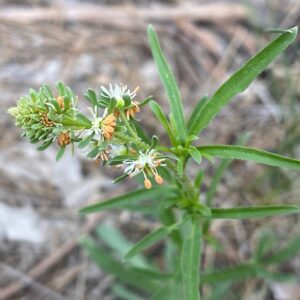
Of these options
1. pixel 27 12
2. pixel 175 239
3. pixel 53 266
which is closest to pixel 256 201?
pixel 175 239

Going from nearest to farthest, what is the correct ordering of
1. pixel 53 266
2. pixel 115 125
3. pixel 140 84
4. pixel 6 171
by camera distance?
pixel 115 125 → pixel 53 266 → pixel 6 171 → pixel 140 84

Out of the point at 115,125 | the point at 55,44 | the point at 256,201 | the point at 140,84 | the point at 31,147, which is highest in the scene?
the point at 55,44

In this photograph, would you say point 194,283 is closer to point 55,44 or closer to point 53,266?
point 53,266

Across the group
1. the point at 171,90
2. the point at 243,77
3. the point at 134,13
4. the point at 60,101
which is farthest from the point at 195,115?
the point at 134,13

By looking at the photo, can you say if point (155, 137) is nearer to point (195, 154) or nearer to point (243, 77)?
point (195, 154)

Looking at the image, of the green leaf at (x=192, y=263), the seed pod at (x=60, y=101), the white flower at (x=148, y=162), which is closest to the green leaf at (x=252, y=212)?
the green leaf at (x=192, y=263)

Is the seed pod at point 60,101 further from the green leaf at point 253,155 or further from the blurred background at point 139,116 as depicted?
the blurred background at point 139,116
